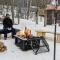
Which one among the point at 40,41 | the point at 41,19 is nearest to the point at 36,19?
the point at 41,19

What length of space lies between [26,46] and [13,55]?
82 centimetres

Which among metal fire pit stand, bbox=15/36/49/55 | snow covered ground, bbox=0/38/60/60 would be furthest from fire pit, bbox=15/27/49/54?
snow covered ground, bbox=0/38/60/60

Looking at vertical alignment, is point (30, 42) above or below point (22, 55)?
above

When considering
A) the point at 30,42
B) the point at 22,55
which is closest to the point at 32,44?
the point at 30,42

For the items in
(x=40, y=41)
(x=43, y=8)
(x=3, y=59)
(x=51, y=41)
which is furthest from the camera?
(x=43, y=8)

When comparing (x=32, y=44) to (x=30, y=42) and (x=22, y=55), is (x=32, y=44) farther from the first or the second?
(x=22, y=55)

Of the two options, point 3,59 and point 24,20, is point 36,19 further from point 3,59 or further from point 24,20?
point 3,59

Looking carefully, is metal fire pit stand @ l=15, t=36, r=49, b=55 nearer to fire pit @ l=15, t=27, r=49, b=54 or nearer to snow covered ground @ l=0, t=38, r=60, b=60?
fire pit @ l=15, t=27, r=49, b=54

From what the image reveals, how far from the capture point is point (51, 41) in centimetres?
891

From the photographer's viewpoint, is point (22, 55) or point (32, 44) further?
point (32, 44)

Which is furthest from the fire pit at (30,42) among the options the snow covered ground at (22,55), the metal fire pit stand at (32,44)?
the snow covered ground at (22,55)

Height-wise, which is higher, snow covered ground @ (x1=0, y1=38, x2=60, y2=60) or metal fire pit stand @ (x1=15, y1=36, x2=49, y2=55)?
metal fire pit stand @ (x1=15, y1=36, x2=49, y2=55)

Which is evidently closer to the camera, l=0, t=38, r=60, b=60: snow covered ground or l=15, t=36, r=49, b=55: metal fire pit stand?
l=0, t=38, r=60, b=60: snow covered ground

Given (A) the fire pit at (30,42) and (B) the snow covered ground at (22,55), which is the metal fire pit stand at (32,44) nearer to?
(A) the fire pit at (30,42)
